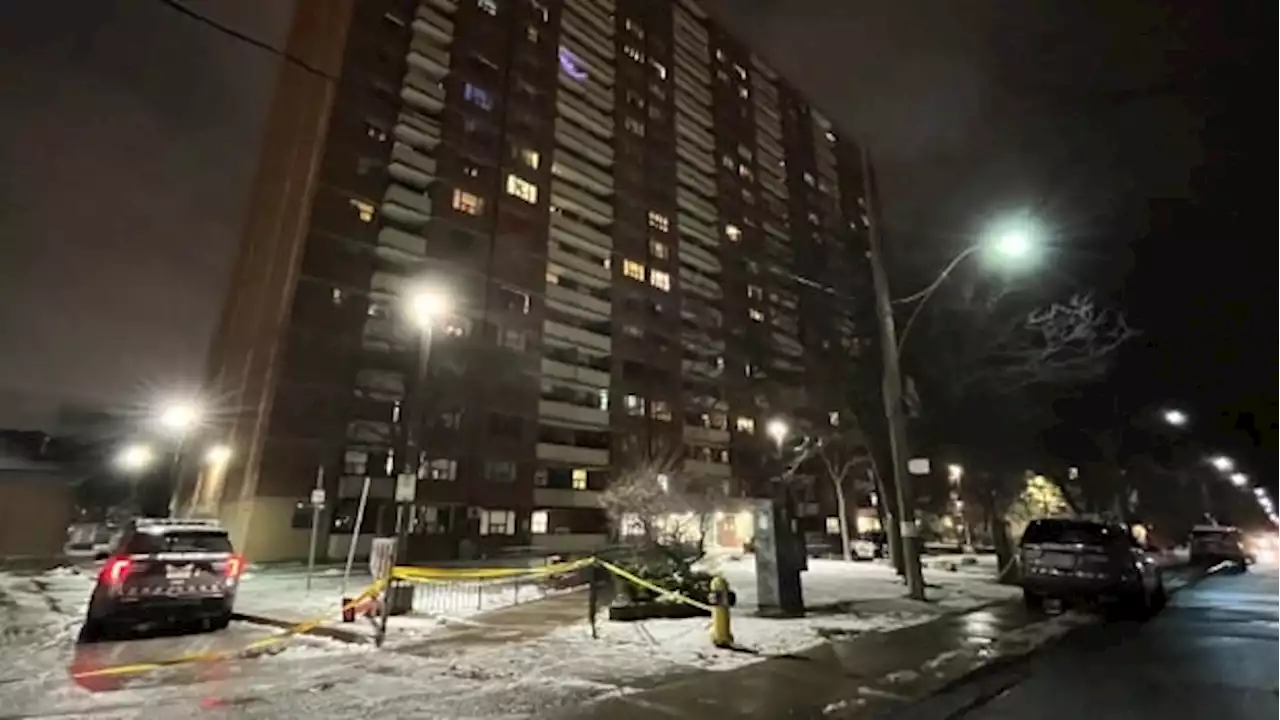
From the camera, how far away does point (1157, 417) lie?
27781 mm

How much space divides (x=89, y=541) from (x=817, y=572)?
2168 inches

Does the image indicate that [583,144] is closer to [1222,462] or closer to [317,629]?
[1222,462]

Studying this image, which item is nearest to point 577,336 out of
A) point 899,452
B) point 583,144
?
point 583,144

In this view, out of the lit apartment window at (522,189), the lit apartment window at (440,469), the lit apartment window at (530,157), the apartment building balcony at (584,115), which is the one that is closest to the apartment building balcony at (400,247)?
the lit apartment window at (522,189)

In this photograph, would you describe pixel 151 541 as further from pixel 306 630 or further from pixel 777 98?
pixel 777 98

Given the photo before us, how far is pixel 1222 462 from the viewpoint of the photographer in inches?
1441

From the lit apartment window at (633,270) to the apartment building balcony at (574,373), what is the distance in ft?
31.3

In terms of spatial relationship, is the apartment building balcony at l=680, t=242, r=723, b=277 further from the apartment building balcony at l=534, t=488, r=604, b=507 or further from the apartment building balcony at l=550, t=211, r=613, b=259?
the apartment building balcony at l=534, t=488, r=604, b=507

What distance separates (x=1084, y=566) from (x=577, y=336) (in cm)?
4076

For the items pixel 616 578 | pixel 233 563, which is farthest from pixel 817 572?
pixel 233 563

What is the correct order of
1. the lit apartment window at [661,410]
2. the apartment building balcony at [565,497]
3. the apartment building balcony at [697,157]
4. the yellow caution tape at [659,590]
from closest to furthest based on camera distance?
the yellow caution tape at [659,590], the apartment building balcony at [565,497], the lit apartment window at [661,410], the apartment building balcony at [697,157]

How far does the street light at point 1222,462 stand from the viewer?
3393 centimetres

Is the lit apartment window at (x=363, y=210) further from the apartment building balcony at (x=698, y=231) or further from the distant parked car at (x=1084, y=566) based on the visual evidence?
the distant parked car at (x=1084, y=566)

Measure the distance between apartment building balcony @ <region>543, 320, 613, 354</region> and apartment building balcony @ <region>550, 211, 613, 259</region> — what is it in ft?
22.6
